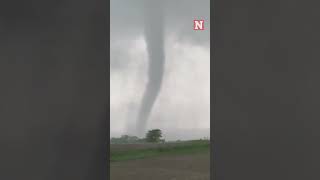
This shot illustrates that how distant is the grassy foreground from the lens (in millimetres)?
1835

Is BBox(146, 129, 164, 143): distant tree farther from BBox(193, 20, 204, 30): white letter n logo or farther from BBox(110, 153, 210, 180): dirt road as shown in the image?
BBox(193, 20, 204, 30): white letter n logo

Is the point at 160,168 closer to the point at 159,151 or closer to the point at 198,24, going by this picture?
the point at 159,151

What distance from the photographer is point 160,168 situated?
188 cm

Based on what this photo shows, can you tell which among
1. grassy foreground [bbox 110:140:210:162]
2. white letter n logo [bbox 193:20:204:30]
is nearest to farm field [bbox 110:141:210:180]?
grassy foreground [bbox 110:140:210:162]

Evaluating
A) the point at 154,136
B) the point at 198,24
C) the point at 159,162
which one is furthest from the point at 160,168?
the point at 198,24

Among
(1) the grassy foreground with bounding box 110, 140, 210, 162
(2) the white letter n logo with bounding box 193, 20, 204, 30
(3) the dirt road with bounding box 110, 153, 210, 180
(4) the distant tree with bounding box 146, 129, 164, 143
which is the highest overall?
(2) the white letter n logo with bounding box 193, 20, 204, 30

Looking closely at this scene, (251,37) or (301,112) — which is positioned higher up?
(251,37)

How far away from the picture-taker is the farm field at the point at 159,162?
1836 mm

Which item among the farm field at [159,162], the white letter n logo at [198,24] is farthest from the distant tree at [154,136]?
the white letter n logo at [198,24]

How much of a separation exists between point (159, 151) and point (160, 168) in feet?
0.28

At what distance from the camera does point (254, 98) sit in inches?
70.4
